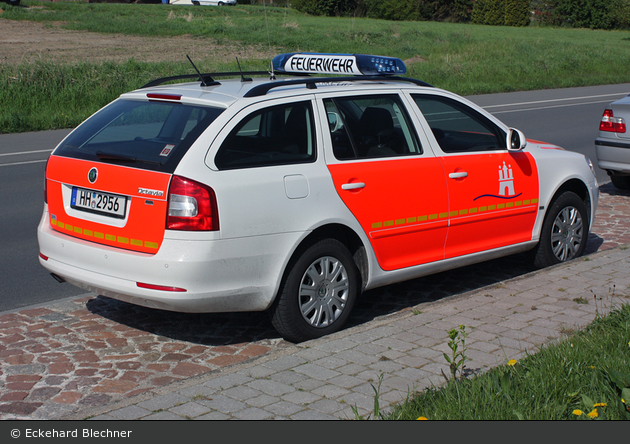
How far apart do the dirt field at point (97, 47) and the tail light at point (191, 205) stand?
25.4 meters

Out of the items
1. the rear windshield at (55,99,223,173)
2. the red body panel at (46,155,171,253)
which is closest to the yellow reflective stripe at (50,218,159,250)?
the red body panel at (46,155,171,253)

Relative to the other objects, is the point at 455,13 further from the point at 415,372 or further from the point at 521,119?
the point at 415,372

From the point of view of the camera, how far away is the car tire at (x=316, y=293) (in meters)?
4.66

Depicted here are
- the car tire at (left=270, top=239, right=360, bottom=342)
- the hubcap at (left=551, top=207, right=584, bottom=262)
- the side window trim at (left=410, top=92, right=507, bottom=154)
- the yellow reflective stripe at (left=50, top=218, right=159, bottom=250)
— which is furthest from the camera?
the hubcap at (left=551, top=207, right=584, bottom=262)

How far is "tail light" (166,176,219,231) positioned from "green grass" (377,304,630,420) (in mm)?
1561

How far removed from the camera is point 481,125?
19.7ft

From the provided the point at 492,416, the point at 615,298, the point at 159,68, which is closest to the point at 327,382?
the point at 492,416

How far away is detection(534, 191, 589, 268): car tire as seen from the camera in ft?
20.7

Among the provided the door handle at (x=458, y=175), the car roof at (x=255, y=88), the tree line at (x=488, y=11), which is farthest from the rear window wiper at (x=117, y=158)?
the tree line at (x=488, y=11)

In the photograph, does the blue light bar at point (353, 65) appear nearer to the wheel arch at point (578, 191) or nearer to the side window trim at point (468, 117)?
the side window trim at point (468, 117)

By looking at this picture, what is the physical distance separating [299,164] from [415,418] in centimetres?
192

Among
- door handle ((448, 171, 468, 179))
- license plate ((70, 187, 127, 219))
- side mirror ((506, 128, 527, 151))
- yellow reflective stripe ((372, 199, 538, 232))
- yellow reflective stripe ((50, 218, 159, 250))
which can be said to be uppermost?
side mirror ((506, 128, 527, 151))

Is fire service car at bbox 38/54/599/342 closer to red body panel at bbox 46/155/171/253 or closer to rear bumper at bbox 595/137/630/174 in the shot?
red body panel at bbox 46/155/171/253

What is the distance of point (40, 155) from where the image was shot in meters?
12.7
